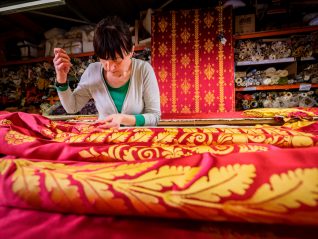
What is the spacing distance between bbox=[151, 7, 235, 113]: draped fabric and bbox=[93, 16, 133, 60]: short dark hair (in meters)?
2.26

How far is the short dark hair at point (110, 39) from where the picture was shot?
77 cm

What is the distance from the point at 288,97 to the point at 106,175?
2.94 metres

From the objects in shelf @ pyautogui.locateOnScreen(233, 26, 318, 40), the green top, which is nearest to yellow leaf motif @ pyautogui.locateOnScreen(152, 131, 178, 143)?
the green top

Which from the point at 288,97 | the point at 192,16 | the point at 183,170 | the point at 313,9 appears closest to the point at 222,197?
the point at 183,170

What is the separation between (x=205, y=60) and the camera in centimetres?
296

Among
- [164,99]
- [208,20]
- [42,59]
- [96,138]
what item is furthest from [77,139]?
[42,59]

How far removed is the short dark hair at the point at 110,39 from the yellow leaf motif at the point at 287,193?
27.0 inches

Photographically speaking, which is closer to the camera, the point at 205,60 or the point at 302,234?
the point at 302,234

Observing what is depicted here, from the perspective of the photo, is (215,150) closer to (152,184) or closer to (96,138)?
(152,184)

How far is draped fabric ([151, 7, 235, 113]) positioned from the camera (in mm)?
2865

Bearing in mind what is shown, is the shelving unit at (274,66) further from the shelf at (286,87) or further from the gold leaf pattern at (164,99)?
the gold leaf pattern at (164,99)

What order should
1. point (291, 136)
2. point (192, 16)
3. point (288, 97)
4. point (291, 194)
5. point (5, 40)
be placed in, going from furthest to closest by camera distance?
point (5, 40), point (192, 16), point (288, 97), point (291, 136), point (291, 194)

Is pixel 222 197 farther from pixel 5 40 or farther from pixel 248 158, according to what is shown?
pixel 5 40

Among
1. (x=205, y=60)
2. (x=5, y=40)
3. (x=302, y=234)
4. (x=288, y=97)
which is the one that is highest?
(x=5, y=40)
